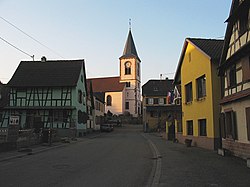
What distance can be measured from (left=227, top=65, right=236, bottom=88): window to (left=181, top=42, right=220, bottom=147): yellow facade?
2.68m

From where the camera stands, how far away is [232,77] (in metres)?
16.2

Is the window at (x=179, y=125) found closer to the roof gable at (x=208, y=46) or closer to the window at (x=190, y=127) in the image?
the window at (x=190, y=127)

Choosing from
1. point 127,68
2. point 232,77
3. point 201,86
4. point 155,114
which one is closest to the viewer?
point 232,77

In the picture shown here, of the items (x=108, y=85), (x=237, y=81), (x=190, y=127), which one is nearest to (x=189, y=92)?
(x=190, y=127)

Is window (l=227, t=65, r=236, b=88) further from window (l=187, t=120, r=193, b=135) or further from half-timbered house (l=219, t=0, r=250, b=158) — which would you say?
→ window (l=187, t=120, r=193, b=135)

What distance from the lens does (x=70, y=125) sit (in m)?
34.5

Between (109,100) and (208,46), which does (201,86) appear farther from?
(109,100)

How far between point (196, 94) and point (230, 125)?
6.89 meters

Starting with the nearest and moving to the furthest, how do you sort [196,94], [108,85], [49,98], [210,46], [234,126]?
[234,126] < [210,46] < [196,94] < [49,98] < [108,85]

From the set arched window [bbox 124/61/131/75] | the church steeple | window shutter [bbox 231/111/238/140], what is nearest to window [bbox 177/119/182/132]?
window shutter [bbox 231/111/238/140]

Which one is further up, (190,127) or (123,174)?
(190,127)

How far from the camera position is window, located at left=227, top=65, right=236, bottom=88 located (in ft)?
51.9

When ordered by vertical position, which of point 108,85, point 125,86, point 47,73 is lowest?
point 47,73

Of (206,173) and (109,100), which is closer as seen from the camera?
(206,173)
